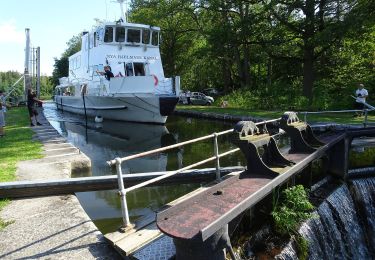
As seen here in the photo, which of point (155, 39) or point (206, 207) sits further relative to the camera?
point (155, 39)

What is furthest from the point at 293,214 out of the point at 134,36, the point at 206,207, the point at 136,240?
the point at 134,36

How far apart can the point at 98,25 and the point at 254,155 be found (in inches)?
819

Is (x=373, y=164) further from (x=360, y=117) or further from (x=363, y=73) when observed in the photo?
(x=363, y=73)

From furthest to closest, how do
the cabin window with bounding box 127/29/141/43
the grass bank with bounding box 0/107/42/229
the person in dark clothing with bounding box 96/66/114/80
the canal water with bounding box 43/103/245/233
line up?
the cabin window with bounding box 127/29/141/43 → the person in dark clothing with bounding box 96/66/114/80 → the grass bank with bounding box 0/107/42/229 → the canal water with bounding box 43/103/245/233

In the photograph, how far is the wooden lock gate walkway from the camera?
143 inches

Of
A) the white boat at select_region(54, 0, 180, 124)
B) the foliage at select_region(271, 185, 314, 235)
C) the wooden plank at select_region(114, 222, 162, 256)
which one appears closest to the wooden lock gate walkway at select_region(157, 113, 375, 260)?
the foliage at select_region(271, 185, 314, 235)

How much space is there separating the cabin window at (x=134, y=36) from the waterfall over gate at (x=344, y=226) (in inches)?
723

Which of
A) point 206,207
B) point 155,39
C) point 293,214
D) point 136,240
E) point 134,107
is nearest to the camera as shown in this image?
point 206,207

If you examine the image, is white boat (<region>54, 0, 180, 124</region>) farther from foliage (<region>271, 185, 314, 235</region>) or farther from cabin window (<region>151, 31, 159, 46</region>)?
foliage (<region>271, 185, 314, 235</region>)

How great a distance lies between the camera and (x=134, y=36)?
77.6ft

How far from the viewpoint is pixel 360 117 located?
1542 cm

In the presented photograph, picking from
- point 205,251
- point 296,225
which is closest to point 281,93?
point 296,225

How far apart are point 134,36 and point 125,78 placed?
408 cm

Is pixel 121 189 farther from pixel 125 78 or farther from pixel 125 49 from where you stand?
pixel 125 49
